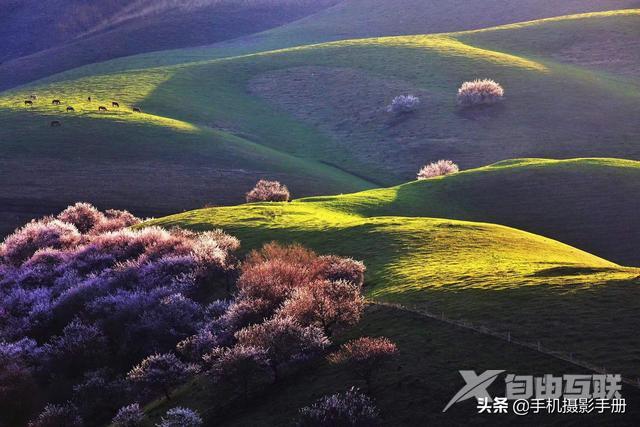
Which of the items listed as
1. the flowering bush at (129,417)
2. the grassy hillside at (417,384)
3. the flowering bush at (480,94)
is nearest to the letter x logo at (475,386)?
the grassy hillside at (417,384)

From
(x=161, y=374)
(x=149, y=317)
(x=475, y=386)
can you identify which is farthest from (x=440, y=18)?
(x=475, y=386)

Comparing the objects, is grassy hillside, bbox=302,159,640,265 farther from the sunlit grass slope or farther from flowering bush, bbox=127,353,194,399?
flowering bush, bbox=127,353,194,399

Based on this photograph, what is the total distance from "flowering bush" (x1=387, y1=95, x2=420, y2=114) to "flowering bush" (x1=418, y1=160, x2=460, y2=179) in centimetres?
2450

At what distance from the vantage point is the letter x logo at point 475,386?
60.6 ft

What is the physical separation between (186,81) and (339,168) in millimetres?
50591

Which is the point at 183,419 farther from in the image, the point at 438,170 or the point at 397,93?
the point at 397,93

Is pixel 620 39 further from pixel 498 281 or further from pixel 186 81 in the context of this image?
pixel 498 281

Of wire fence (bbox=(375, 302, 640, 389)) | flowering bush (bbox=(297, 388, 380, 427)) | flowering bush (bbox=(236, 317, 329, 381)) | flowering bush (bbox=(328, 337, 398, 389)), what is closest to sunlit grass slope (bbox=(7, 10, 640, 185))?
wire fence (bbox=(375, 302, 640, 389))

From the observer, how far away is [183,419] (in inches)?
828

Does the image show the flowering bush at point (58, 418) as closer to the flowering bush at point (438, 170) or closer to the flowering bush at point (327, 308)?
the flowering bush at point (327, 308)

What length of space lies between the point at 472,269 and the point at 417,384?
11462 mm

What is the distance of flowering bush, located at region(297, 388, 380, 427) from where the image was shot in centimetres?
1822

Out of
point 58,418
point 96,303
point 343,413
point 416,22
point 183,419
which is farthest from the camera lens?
point 416,22

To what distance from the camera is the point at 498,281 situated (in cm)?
2681
